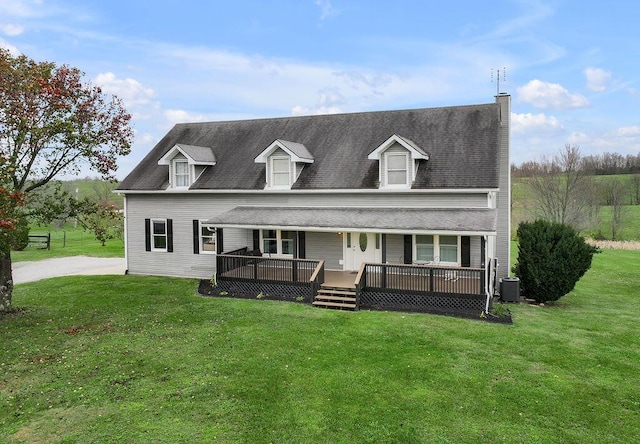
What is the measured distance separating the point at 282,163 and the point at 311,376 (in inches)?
470

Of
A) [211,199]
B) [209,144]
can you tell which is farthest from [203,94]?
[211,199]

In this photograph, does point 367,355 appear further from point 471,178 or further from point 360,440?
point 471,178

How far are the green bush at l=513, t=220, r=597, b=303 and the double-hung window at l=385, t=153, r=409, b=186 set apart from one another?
4.84 meters

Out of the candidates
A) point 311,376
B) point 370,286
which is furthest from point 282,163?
point 311,376

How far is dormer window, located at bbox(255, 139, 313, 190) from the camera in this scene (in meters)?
19.6

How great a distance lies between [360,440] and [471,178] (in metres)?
12.1

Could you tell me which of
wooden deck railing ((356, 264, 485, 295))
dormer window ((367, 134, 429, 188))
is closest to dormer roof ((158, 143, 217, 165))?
dormer window ((367, 134, 429, 188))

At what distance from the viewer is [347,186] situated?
18578 mm

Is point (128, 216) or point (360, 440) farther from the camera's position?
point (128, 216)

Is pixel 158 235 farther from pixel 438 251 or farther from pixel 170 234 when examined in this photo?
pixel 438 251

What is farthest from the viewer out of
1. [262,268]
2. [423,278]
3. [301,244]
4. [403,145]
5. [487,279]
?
[301,244]

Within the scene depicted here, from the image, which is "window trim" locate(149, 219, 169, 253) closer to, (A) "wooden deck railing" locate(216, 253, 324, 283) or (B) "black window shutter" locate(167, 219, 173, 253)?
(B) "black window shutter" locate(167, 219, 173, 253)

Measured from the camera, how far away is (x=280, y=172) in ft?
65.4

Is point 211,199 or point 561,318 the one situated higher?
point 211,199
